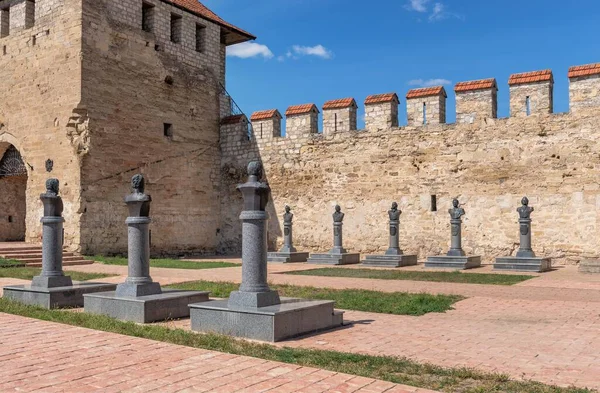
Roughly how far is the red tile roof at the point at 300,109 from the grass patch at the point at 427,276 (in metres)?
6.64

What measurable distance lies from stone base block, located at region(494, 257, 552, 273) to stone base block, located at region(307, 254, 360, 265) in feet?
13.3

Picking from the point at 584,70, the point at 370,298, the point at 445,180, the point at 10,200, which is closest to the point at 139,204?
the point at 370,298

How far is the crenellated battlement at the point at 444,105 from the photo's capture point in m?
15.0

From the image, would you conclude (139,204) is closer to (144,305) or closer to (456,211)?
(144,305)

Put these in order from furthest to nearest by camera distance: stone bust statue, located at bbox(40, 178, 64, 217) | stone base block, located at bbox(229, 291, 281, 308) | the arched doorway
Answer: the arched doorway < stone bust statue, located at bbox(40, 178, 64, 217) < stone base block, located at bbox(229, 291, 281, 308)

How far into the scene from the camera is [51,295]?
8.16 metres

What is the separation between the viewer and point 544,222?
15562 mm

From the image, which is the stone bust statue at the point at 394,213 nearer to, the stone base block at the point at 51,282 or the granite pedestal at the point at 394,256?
the granite pedestal at the point at 394,256

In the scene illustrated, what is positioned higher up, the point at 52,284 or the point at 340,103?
the point at 340,103

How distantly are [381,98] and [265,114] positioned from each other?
4.23 metres

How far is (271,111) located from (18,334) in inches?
581

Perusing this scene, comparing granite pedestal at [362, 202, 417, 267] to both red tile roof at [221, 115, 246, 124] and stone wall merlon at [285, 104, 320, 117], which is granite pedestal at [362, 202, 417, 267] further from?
red tile roof at [221, 115, 246, 124]

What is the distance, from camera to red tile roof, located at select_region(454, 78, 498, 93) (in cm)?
1608

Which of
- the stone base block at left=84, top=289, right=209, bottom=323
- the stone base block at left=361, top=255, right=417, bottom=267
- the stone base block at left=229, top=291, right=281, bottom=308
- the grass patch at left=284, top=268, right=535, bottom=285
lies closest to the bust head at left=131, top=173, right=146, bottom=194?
the stone base block at left=84, top=289, right=209, bottom=323
